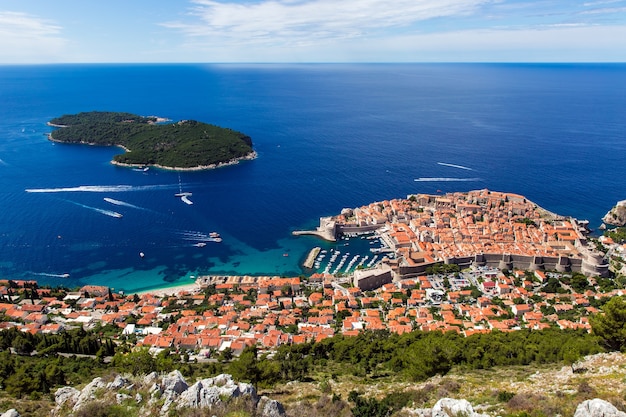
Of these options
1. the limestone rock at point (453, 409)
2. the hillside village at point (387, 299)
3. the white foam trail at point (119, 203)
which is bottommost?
the hillside village at point (387, 299)

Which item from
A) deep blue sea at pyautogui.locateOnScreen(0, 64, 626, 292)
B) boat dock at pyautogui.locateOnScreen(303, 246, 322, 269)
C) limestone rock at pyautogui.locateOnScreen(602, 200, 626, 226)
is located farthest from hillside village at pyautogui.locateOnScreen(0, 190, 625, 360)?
limestone rock at pyautogui.locateOnScreen(602, 200, 626, 226)

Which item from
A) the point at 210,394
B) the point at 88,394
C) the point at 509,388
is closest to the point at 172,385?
the point at 210,394

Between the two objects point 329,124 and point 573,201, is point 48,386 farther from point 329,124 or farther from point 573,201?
point 329,124

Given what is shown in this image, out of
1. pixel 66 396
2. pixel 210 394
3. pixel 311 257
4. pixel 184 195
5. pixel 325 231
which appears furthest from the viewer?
pixel 184 195

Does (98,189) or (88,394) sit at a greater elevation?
(88,394)

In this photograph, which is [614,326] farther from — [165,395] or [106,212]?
[106,212]

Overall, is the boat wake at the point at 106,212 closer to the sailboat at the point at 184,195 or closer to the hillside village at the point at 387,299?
the sailboat at the point at 184,195

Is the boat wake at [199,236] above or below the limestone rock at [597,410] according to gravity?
below

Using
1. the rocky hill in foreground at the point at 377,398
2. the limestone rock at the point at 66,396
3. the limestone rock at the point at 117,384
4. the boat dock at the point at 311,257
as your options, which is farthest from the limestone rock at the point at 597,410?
the boat dock at the point at 311,257
